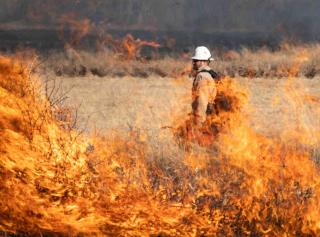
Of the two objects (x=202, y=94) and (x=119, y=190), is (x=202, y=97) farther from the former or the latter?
(x=119, y=190)

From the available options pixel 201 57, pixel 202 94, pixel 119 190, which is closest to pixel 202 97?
pixel 202 94

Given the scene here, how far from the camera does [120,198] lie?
5.61 meters

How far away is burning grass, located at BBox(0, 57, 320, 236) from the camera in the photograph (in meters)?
5.36

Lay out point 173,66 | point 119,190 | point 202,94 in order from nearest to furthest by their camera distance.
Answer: point 119,190 < point 202,94 < point 173,66

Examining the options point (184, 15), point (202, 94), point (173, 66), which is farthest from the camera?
point (184, 15)

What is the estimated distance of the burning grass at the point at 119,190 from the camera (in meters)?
5.36

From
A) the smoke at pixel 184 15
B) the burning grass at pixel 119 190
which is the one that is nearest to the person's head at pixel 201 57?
the burning grass at pixel 119 190

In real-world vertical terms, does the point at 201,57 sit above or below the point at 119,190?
above

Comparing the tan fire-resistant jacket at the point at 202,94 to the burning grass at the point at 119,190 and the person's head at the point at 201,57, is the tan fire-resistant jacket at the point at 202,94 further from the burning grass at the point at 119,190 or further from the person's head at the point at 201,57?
the burning grass at the point at 119,190

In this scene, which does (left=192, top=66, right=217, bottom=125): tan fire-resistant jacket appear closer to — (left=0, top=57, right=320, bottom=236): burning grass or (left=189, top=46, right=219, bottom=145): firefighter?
(left=189, top=46, right=219, bottom=145): firefighter

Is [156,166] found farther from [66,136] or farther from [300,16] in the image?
[300,16]

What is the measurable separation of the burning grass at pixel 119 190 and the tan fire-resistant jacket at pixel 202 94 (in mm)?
1256

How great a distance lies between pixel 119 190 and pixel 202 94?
261 cm

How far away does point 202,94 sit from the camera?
315 inches
